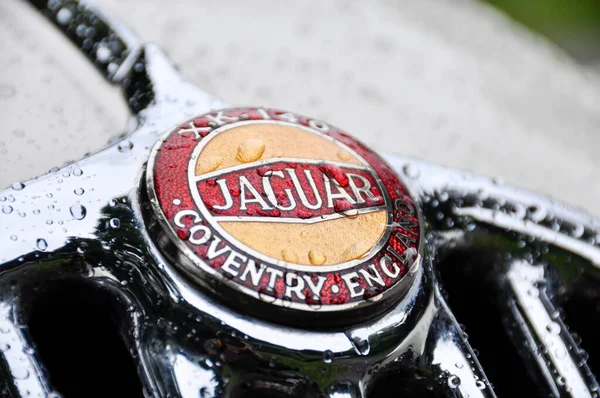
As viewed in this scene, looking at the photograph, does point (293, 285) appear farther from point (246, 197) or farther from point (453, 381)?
point (453, 381)

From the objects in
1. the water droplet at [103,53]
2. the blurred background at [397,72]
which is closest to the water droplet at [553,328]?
the blurred background at [397,72]

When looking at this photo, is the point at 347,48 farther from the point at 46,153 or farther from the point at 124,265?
the point at 124,265

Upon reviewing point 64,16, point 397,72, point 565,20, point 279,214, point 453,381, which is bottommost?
point 453,381

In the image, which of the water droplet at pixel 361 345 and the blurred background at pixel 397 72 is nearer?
the water droplet at pixel 361 345

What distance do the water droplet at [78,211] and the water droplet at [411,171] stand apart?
54cm

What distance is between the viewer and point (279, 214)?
0.90 m

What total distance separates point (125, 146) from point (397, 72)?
1.07m

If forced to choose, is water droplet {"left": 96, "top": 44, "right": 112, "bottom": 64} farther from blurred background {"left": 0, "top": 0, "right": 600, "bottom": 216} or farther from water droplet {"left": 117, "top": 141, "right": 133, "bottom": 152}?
water droplet {"left": 117, "top": 141, "right": 133, "bottom": 152}

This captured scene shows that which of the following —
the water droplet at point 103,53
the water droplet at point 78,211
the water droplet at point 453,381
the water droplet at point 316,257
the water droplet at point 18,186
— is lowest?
the water droplet at point 453,381

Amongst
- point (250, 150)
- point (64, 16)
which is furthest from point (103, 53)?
point (250, 150)

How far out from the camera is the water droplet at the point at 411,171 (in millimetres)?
1220

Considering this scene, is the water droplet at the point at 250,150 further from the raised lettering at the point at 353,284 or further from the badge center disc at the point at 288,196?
the raised lettering at the point at 353,284

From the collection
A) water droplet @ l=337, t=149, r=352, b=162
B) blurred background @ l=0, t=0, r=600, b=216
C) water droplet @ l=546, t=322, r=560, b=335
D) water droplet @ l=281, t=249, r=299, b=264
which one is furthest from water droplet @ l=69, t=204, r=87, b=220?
water droplet @ l=546, t=322, r=560, b=335

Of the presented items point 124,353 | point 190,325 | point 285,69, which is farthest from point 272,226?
point 285,69
